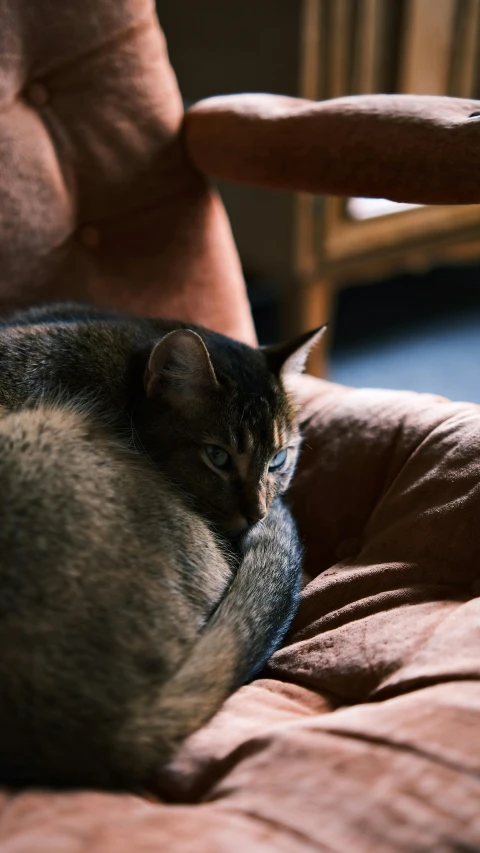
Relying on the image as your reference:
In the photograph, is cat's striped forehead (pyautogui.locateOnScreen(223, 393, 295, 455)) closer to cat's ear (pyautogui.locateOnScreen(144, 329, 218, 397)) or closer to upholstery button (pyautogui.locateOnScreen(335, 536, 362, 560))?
cat's ear (pyautogui.locateOnScreen(144, 329, 218, 397))

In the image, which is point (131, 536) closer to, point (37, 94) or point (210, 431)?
point (210, 431)

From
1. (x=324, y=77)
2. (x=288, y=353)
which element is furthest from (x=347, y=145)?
(x=324, y=77)

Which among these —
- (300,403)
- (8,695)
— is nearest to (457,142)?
(300,403)

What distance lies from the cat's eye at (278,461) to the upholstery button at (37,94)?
0.77 m

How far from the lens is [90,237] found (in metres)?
1.51

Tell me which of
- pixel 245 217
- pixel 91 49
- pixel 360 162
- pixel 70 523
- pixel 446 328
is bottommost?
pixel 446 328

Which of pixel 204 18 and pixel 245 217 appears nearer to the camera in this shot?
pixel 204 18

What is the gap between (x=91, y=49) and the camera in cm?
141

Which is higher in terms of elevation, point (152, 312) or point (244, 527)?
point (152, 312)

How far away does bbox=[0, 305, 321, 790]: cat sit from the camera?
2.66 ft

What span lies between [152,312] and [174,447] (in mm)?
479

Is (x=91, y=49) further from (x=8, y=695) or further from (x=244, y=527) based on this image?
(x=8, y=695)

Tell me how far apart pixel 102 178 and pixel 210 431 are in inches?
24.1

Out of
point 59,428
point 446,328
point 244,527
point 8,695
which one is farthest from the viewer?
point 446,328
